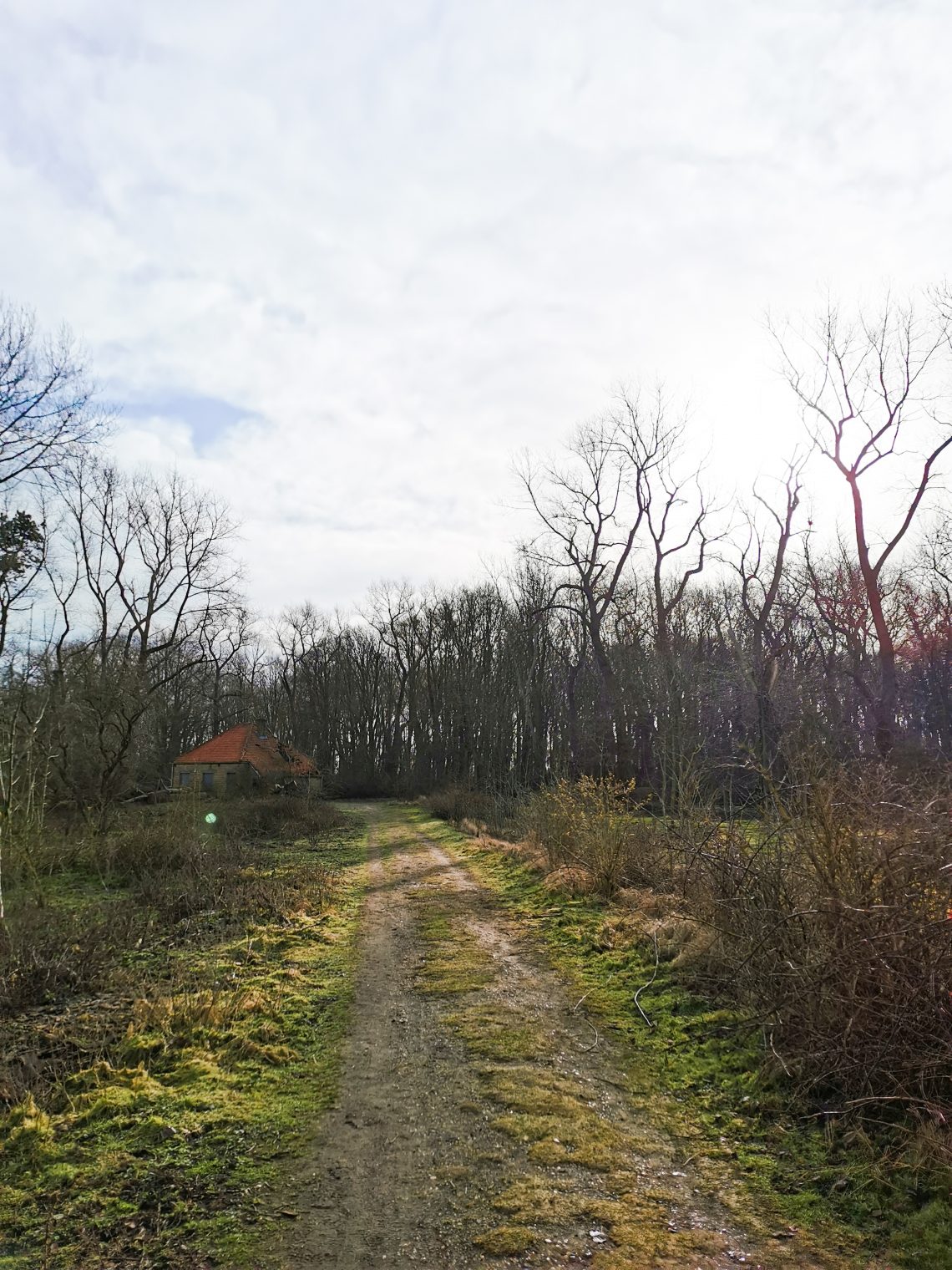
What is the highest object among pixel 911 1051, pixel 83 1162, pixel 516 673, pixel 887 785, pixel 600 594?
pixel 600 594

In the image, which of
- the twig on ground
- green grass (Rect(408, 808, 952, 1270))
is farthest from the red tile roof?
green grass (Rect(408, 808, 952, 1270))

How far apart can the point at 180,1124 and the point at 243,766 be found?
3571 cm

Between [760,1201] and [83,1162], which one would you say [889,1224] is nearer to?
[760,1201]

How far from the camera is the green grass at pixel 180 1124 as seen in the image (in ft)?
11.8

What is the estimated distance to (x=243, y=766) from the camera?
3869cm

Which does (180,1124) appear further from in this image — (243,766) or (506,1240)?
(243,766)

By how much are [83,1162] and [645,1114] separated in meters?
3.37

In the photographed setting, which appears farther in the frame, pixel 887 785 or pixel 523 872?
pixel 523 872

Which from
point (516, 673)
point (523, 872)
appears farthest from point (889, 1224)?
point (516, 673)

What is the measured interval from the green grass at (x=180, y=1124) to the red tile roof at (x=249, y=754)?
32.0 meters

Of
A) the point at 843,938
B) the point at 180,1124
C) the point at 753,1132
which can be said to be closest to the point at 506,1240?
the point at 753,1132

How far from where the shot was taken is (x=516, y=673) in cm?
4206

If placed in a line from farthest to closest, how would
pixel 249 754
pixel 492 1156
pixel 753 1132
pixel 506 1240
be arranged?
pixel 249 754, pixel 753 1132, pixel 492 1156, pixel 506 1240

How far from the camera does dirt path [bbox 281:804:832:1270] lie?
3.43 meters
